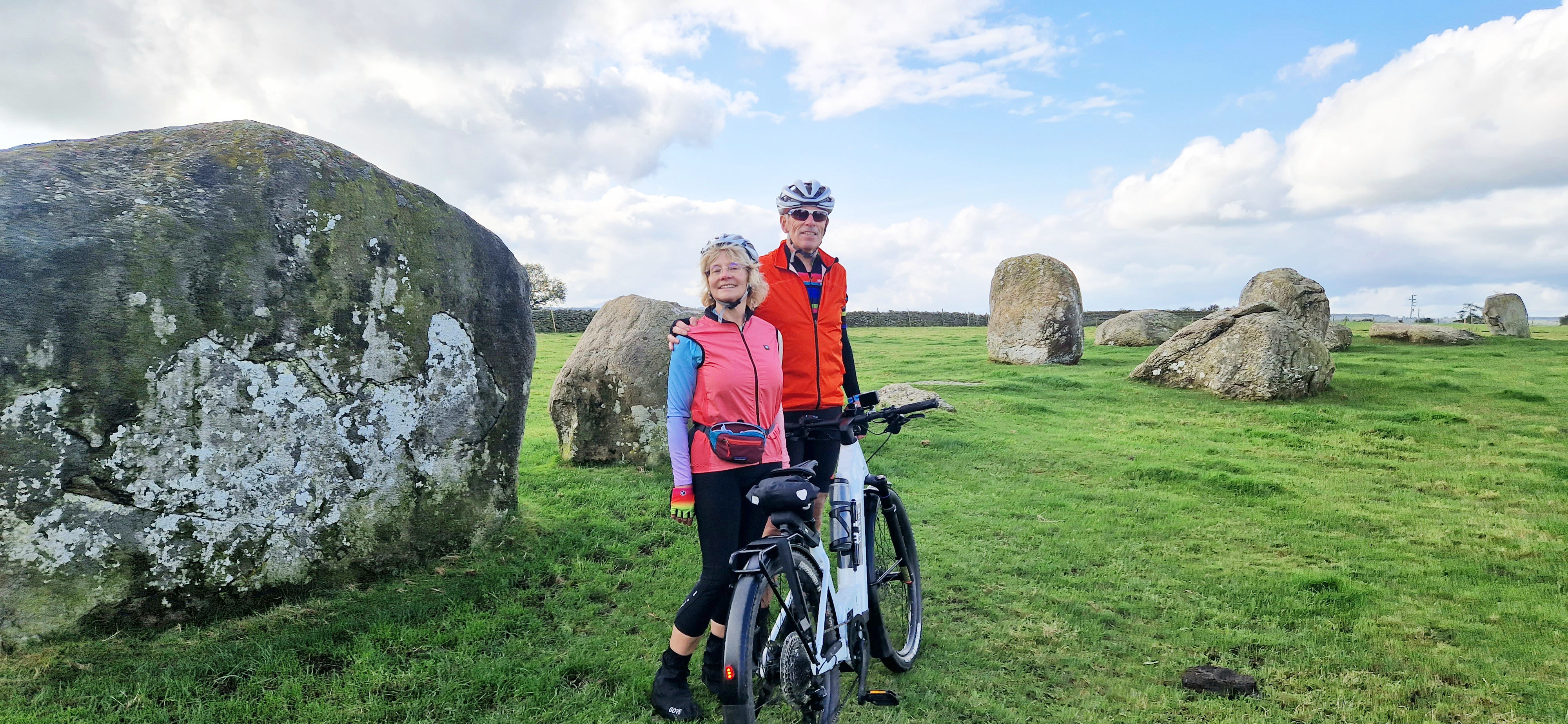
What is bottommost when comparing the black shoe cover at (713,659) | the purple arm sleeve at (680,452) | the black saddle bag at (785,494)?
the black shoe cover at (713,659)

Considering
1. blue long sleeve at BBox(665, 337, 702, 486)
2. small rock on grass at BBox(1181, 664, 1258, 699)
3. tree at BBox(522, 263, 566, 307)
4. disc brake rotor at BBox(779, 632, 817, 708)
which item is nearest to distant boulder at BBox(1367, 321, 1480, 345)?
small rock on grass at BBox(1181, 664, 1258, 699)

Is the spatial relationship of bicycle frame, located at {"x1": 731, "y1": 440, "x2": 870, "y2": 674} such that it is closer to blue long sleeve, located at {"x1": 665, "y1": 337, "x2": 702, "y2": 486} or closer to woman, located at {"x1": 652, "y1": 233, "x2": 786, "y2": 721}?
woman, located at {"x1": 652, "y1": 233, "x2": 786, "y2": 721}

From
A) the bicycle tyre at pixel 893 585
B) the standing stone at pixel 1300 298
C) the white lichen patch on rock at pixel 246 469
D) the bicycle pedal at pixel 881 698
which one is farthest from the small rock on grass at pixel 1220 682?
the standing stone at pixel 1300 298

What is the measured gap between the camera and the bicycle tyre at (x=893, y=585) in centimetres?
439

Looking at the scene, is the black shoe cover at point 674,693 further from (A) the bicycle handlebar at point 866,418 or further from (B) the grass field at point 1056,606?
(A) the bicycle handlebar at point 866,418

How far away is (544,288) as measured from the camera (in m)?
46.7

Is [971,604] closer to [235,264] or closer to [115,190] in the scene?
[235,264]

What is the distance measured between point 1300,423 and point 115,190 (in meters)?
13.4

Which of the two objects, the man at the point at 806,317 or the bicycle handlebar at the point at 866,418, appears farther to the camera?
the man at the point at 806,317

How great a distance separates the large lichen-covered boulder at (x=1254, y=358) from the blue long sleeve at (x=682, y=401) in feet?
40.1

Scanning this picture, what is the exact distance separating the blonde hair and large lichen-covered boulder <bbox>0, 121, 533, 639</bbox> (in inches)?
103

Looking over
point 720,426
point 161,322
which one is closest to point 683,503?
point 720,426

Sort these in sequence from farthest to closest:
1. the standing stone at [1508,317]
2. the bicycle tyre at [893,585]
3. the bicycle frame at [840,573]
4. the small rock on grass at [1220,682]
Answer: the standing stone at [1508,317], the small rock on grass at [1220,682], the bicycle tyre at [893,585], the bicycle frame at [840,573]

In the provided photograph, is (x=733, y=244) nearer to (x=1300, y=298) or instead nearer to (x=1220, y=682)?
(x=1220, y=682)
